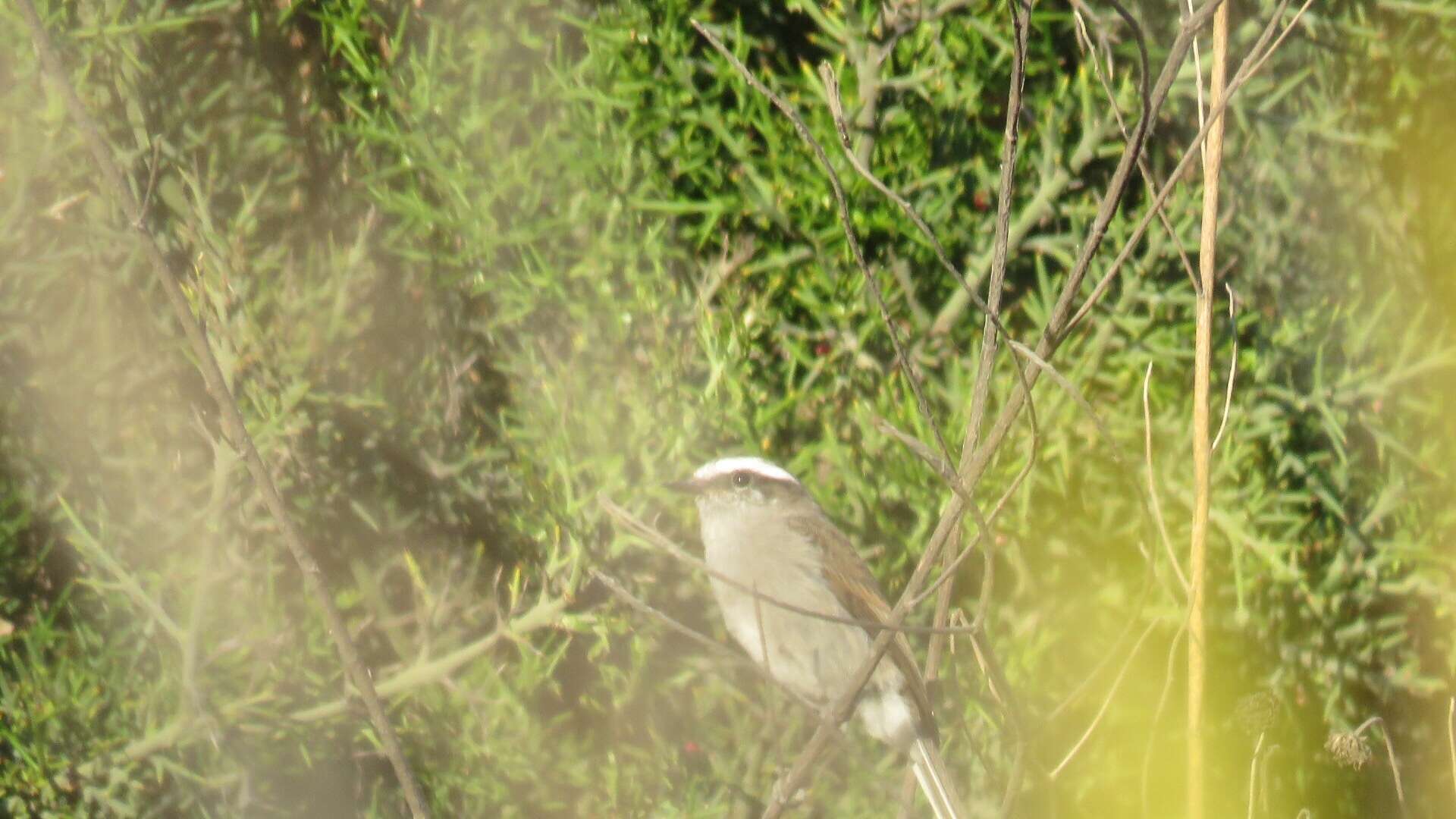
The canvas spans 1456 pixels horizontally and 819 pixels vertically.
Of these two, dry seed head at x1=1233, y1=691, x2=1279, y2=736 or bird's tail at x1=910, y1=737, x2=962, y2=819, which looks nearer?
dry seed head at x1=1233, y1=691, x2=1279, y2=736

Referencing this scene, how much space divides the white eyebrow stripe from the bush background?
3cm

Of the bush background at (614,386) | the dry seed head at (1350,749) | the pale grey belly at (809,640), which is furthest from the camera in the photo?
the pale grey belly at (809,640)

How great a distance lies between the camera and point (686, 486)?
1.34m

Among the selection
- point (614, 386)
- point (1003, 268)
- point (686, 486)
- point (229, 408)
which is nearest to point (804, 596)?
point (686, 486)

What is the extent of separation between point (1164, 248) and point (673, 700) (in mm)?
643

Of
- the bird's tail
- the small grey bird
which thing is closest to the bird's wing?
the small grey bird

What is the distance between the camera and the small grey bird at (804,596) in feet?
4.50

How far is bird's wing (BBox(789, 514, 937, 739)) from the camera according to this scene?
4.95 ft

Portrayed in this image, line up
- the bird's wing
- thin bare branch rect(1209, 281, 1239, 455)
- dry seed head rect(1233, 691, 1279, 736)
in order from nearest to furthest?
thin bare branch rect(1209, 281, 1239, 455) < dry seed head rect(1233, 691, 1279, 736) < the bird's wing

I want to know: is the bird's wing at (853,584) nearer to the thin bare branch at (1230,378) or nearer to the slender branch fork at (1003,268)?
the thin bare branch at (1230,378)

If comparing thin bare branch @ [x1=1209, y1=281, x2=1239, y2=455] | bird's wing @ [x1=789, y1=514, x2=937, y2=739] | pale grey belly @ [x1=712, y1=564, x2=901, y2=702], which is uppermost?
thin bare branch @ [x1=1209, y1=281, x2=1239, y2=455]

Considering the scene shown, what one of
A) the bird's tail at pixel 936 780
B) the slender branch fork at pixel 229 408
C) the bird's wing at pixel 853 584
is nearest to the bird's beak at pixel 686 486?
the bird's wing at pixel 853 584

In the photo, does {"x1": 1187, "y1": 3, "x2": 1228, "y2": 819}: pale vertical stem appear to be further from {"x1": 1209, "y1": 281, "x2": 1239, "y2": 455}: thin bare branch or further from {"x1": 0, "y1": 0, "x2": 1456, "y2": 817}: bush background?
{"x1": 0, "y1": 0, "x2": 1456, "y2": 817}: bush background

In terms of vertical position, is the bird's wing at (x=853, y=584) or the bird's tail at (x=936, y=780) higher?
the bird's tail at (x=936, y=780)
